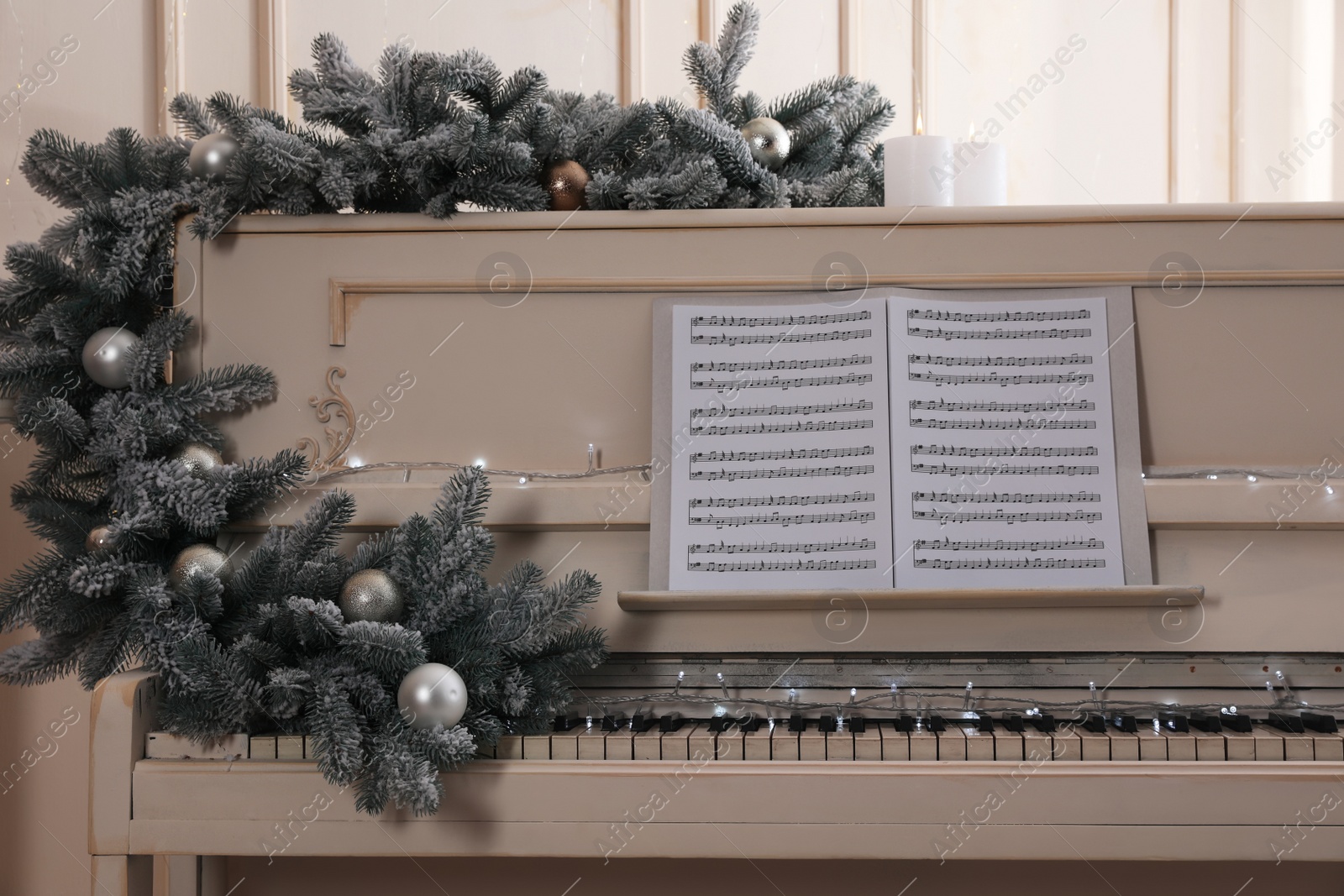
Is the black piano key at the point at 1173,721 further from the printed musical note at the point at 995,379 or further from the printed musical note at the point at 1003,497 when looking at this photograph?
the printed musical note at the point at 995,379

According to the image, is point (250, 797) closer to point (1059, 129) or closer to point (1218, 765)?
point (1218, 765)

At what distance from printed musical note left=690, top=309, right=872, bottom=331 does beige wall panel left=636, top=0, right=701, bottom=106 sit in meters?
0.88

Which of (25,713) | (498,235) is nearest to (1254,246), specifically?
(498,235)

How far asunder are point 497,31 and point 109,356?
1129 millimetres

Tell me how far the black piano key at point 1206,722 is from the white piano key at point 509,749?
82 centimetres

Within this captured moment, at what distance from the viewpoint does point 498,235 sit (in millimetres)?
1406

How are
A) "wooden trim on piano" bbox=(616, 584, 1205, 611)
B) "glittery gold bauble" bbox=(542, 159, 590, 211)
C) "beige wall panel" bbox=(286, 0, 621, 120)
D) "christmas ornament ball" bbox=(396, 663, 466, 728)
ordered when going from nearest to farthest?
"christmas ornament ball" bbox=(396, 663, 466, 728), "wooden trim on piano" bbox=(616, 584, 1205, 611), "glittery gold bauble" bbox=(542, 159, 590, 211), "beige wall panel" bbox=(286, 0, 621, 120)

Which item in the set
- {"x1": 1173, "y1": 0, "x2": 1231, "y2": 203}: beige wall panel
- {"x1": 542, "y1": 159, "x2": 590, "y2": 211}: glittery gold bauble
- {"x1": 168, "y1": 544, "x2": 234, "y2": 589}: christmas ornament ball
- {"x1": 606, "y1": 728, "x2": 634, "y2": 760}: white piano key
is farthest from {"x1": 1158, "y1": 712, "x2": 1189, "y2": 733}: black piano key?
{"x1": 1173, "y1": 0, "x2": 1231, "y2": 203}: beige wall panel

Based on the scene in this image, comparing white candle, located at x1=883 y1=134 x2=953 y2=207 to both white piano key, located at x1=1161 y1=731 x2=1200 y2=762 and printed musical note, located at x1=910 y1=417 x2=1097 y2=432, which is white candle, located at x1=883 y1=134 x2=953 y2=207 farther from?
white piano key, located at x1=1161 y1=731 x2=1200 y2=762

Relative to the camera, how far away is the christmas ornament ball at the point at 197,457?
51.6 inches

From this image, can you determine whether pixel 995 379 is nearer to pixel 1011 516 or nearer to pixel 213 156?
pixel 1011 516

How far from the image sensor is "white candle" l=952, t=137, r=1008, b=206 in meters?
1.50

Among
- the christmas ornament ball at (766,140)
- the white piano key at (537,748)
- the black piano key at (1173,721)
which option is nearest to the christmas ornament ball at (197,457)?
the white piano key at (537,748)

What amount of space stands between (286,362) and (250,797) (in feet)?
2.05
